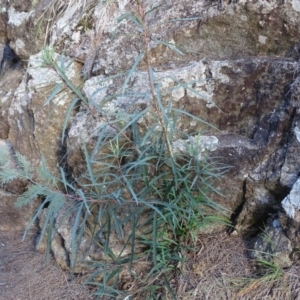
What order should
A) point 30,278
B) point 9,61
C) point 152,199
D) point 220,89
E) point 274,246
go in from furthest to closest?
point 9,61
point 30,278
point 220,89
point 274,246
point 152,199

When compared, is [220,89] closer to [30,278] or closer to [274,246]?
[274,246]

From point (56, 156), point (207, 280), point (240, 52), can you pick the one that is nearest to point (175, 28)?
point (240, 52)

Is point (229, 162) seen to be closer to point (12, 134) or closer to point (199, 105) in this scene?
point (199, 105)

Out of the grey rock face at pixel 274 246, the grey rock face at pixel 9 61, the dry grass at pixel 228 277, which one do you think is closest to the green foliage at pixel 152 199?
the dry grass at pixel 228 277

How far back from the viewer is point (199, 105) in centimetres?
261

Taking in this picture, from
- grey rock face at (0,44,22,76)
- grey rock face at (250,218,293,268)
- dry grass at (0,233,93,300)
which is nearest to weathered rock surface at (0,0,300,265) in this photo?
grey rock face at (250,218,293,268)

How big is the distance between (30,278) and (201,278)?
1.12 metres

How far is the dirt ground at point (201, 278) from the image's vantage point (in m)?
2.17

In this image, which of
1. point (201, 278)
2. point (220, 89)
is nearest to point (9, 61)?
point (220, 89)

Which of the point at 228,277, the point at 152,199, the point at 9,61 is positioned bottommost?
the point at 228,277

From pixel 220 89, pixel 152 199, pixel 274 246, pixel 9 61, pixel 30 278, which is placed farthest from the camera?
pixel 9 61

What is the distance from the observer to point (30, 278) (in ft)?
8.93

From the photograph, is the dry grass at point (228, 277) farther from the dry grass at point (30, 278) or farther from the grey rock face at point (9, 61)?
the grey rock face at point (9, 61)

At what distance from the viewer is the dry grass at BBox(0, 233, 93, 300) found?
8.43 ft
